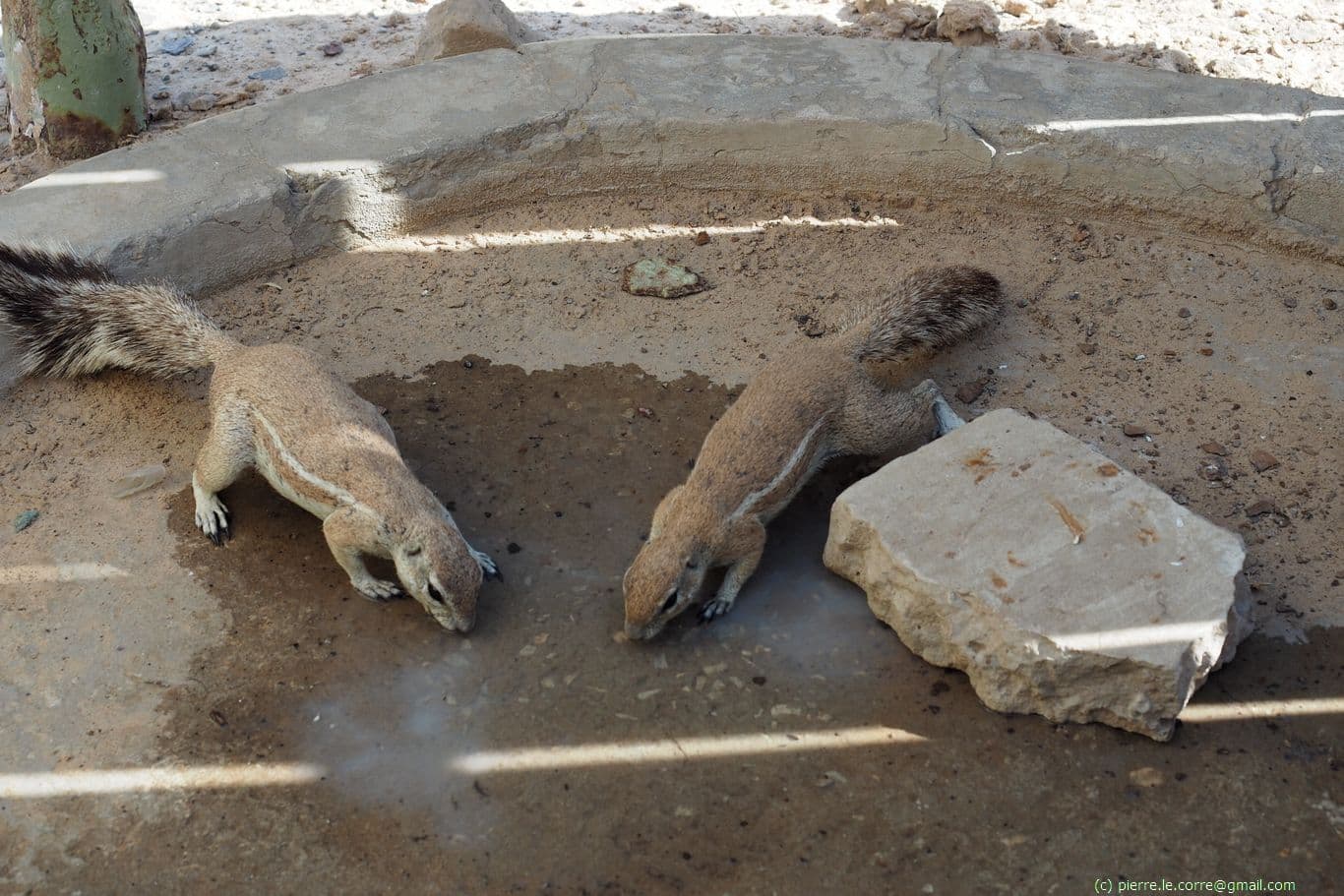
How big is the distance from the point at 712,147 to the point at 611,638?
3095mm

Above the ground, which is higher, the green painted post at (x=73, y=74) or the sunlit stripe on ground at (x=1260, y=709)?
the green painted post at (x=73, y=74)

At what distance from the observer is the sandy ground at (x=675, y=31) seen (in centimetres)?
742

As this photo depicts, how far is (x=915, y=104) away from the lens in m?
6.08

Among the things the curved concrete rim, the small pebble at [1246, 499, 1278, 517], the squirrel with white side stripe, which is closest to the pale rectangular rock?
the small pebble at [1246, 499, 1278, 517]

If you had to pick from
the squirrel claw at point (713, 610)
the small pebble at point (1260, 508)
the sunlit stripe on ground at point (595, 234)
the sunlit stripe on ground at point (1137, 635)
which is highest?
the sunlit stripe on ground at point (595, 234)

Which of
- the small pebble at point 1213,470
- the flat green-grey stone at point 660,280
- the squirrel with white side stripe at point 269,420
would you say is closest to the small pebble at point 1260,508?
the small pebble at point 1213,470

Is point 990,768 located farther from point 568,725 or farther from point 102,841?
point 102,841

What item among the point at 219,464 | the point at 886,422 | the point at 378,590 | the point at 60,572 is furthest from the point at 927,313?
the point at 60,572

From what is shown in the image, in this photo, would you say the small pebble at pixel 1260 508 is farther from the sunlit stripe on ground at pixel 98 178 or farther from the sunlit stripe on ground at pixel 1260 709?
the sunlit stripe on ground at pixel 98 178

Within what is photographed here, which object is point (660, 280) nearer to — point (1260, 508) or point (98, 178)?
point (98, 178)

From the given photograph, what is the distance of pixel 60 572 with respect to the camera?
4355mm

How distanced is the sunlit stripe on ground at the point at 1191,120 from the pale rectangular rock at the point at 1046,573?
2.30 m

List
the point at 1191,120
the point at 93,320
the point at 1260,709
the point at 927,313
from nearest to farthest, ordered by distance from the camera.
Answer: the point at 1260,709 → the point at 93,320 → the point at 927,313 → the point at 1191,120

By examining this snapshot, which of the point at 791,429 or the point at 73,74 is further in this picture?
the point at 73,74
